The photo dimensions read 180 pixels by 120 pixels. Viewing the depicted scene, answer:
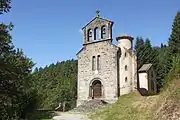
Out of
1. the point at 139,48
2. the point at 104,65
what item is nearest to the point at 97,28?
the point at 104,65

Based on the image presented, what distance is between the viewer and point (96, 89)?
36.6 meters

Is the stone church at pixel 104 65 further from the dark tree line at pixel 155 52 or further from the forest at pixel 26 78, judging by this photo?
the dark tree line at pixel 155 52

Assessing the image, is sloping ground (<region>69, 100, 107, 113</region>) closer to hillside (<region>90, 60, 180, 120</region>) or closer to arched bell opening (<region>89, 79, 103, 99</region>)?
arched bell opening (<region>89, 79, 103, 99</region>)

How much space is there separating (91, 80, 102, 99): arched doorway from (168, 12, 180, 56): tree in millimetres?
13839

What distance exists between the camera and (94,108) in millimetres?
31547

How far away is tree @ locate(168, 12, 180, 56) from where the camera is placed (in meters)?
43.1

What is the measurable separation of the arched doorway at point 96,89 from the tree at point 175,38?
13.8 metres

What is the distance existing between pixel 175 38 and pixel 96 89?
53.8 ft

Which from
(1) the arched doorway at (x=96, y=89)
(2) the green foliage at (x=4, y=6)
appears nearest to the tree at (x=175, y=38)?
(1) the arched doorway at (x=96, y=89)

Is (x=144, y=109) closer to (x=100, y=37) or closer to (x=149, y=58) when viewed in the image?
(x=100, y=37)

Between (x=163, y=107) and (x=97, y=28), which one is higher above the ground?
(x=97, y=28)

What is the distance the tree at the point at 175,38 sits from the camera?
4312 cm

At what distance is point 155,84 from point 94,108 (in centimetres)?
1815

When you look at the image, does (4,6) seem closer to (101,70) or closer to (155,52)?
(101,70)
